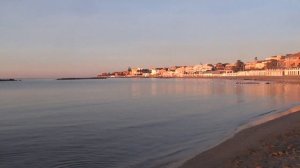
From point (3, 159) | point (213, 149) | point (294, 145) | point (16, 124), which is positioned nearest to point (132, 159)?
point (213, 149)

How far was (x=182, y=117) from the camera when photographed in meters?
24.6

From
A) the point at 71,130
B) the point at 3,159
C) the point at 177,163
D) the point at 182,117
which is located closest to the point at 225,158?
the point at 177,163

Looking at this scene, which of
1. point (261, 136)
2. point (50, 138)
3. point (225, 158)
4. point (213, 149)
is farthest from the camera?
point (50, 138)

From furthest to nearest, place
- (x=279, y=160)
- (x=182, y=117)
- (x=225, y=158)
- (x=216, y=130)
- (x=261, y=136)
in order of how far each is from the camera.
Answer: (x=182, y=117)
(x=216, y=130)
(x=261, y=136)
(x=225, y=158)
(x=279, y=160)

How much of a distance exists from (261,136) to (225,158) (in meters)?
4.38

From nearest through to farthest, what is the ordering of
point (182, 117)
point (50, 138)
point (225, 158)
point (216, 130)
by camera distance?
1. point (225, 158)
2. point (50, 138)
3. point (216, 130)
4. point (182, 117)

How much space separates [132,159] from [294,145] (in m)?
5.02

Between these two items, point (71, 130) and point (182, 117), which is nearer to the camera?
point (71, 130)

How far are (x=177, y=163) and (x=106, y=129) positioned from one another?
7870 millimetres

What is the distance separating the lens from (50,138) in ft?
54.2

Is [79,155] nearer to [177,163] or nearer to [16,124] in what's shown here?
[177,163]

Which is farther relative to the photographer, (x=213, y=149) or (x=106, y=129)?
(x=106, y=129)

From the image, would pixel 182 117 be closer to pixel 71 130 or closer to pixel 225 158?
pixel 71 130

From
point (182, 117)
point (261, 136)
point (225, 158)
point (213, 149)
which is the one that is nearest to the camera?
point (225, 158)
